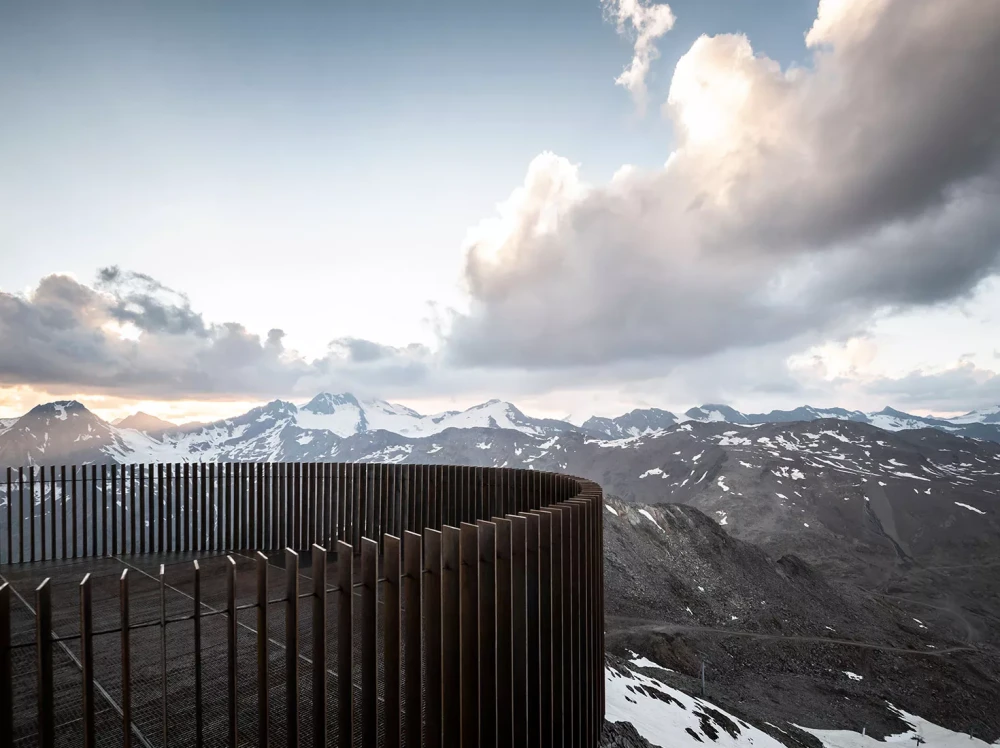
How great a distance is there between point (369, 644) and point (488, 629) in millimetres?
967

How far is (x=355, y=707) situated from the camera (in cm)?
452

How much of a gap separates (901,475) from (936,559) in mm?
41459

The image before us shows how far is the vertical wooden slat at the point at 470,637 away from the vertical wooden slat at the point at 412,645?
39 cm

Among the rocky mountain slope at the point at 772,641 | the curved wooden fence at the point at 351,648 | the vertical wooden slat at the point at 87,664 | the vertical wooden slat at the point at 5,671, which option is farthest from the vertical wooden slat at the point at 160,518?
the rocky mountain slope at the point at 772,641

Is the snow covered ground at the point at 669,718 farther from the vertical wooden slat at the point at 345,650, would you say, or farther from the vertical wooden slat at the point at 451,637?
the vertical wooden slat at the point at 345,650

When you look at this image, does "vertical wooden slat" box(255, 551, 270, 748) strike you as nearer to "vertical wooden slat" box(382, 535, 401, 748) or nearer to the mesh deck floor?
the mesh deck floor

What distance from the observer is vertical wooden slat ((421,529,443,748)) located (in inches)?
152

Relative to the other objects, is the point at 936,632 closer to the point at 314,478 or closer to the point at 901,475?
the point at 314,478

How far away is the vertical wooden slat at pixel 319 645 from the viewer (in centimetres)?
354

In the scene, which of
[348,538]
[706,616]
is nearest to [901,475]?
[706,616]

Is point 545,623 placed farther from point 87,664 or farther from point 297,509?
point 297,509

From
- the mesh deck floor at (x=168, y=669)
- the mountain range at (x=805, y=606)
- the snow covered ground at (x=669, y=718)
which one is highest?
the mesh deck floor at (x=168, y=669)

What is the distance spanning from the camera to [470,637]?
416cm

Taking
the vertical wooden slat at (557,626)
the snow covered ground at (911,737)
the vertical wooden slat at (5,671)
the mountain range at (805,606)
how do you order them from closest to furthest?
the vertical wooden slat at (5,671) → the vertical wooden slat at (557,626) → the snow covered ground at (911,737) → the mountain range at (805,606)
